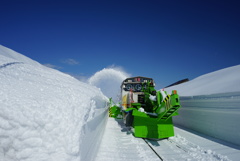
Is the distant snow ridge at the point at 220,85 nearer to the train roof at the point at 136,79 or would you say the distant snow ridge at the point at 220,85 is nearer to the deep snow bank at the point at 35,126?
the train roof at the point at 136,79

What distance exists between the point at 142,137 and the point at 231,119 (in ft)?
9.13

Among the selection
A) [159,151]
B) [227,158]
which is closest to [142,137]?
[159,151]

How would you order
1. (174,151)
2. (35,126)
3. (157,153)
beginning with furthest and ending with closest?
(174,151), (157,153), (35,126)

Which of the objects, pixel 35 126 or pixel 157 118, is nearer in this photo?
pixel 35 126

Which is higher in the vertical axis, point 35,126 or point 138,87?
point 138,87

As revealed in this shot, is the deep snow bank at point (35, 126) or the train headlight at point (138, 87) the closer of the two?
the deep snow bank at point (35, 126)

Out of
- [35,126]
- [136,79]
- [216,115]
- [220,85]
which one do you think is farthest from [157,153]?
[136,79]

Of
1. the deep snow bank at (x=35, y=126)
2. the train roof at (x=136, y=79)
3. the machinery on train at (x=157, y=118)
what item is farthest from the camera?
the train roof at (x=136, y=79)

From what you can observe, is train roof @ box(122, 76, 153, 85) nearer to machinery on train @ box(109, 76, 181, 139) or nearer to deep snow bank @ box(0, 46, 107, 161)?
machinery on train @ box(109, 76, 181, 139)

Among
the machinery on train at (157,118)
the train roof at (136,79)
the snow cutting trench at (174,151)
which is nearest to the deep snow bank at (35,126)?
the snow cutting trench at (174,151)

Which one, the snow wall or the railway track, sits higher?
the snow wall

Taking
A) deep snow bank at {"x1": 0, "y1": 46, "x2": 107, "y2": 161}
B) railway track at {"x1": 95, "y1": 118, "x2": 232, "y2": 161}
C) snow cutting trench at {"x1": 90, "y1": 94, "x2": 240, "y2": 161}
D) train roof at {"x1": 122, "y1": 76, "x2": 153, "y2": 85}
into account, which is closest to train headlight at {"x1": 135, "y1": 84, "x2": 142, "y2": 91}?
train roof at {"x1": 122, "y1": 76, "x2": 153, "y2": 85}

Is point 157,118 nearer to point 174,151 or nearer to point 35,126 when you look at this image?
point 174,151

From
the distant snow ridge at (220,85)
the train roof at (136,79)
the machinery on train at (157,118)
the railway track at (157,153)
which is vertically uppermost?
the train roof at (136,79)
